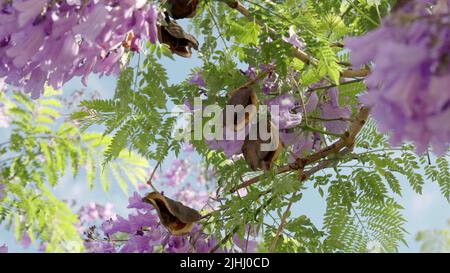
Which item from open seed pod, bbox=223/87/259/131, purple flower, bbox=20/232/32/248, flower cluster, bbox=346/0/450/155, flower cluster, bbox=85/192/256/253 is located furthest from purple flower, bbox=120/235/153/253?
purple flower, bbox=20/232/32/248

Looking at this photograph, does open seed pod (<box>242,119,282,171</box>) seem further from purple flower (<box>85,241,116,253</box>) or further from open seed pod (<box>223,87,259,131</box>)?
purple flower (<box>85,241,116,253</box>)

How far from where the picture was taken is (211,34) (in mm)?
1163

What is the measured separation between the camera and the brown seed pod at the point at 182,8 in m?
1.00

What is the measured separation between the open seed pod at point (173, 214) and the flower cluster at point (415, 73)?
2.18ft

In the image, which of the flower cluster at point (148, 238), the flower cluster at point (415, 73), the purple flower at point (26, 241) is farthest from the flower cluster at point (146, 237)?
the purple flower at point (26, 241)

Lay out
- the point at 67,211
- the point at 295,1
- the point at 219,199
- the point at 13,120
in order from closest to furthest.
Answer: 1. the point at 295,1
2. the point at 219,199
3. the point at 67,211
4. the point at 13,120

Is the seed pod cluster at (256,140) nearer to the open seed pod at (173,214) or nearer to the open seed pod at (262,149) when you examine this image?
the open seed pod at (262,149)

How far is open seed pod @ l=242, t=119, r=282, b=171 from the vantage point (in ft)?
3.52

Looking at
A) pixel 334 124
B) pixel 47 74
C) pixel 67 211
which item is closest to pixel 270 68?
pixel 334 124

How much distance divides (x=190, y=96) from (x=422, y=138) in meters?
0.73

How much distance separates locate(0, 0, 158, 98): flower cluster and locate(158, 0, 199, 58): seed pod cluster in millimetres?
100

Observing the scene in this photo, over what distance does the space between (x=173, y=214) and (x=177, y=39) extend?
0.99ft

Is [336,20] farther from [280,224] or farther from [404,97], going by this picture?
[404,97]

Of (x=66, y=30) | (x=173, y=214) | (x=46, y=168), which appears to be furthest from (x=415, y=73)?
(x=46, y=168)
